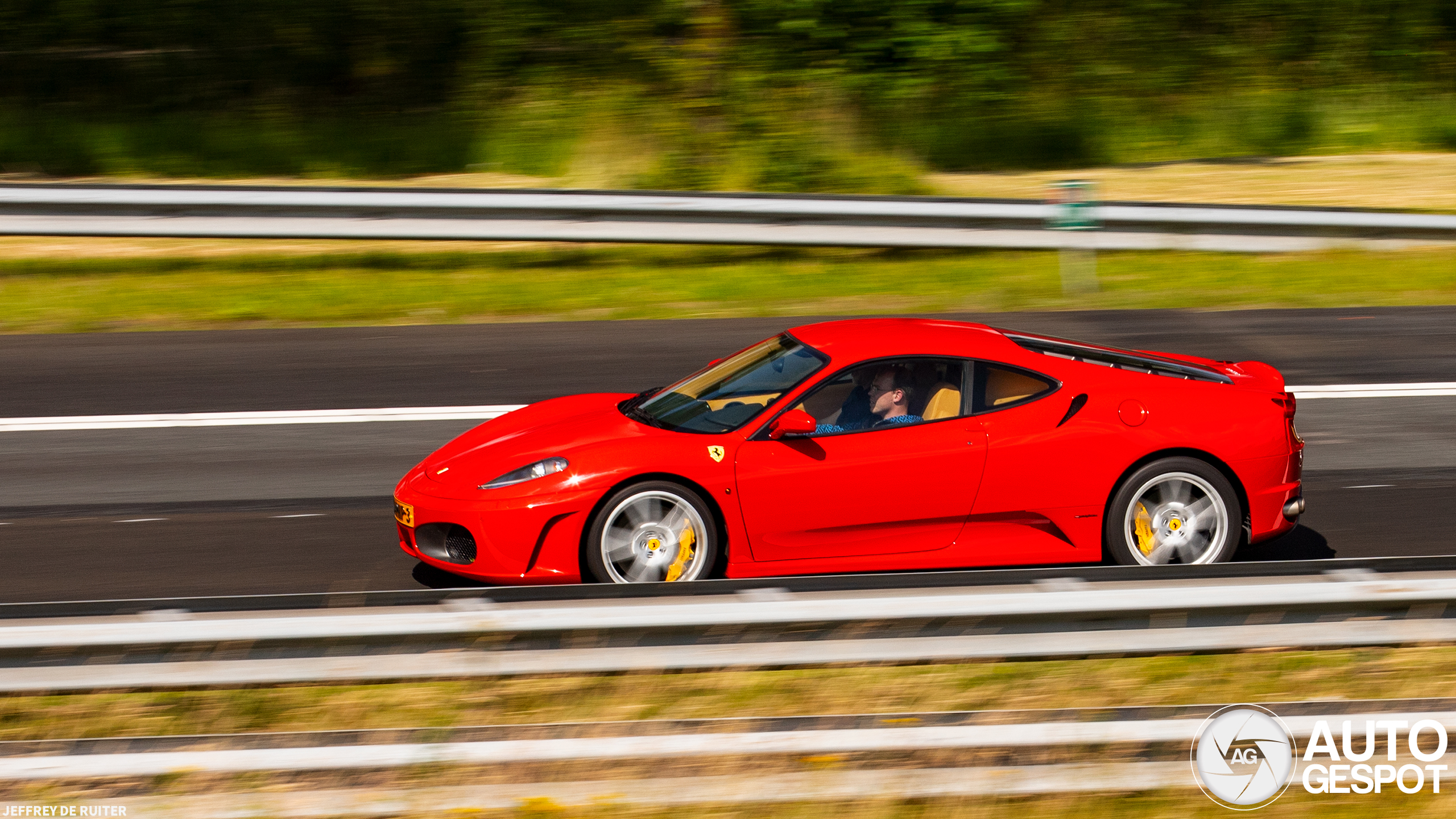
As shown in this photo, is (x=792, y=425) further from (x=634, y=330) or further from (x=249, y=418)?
(x=634, y=330)

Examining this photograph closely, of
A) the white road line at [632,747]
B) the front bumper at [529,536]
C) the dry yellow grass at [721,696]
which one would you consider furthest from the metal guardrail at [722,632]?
the front bumper at [529,536]

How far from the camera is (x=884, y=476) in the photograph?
235 inches

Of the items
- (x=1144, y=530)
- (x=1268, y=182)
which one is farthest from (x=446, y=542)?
(x=1268, y=182)

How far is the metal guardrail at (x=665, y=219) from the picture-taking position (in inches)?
487

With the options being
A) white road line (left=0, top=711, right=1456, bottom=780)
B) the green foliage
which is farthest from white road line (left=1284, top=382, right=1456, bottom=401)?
the green foliage

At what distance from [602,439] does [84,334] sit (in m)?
6.90

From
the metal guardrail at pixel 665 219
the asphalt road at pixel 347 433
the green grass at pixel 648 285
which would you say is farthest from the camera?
the metal guardrail at pixel 665 219

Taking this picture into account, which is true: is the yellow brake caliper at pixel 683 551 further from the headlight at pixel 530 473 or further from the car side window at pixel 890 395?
the car side window at pixel 890 395

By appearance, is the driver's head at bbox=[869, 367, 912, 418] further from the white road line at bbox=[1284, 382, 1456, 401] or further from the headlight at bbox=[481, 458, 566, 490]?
the white road line at bbox=[1284, 382, 1456, 401]

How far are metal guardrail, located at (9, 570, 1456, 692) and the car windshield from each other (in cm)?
137

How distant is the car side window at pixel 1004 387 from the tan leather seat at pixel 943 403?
0.08m

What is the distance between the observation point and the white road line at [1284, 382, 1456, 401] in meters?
9.68

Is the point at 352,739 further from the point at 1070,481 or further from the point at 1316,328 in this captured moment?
the point at 1316,328

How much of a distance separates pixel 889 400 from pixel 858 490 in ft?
1.56
